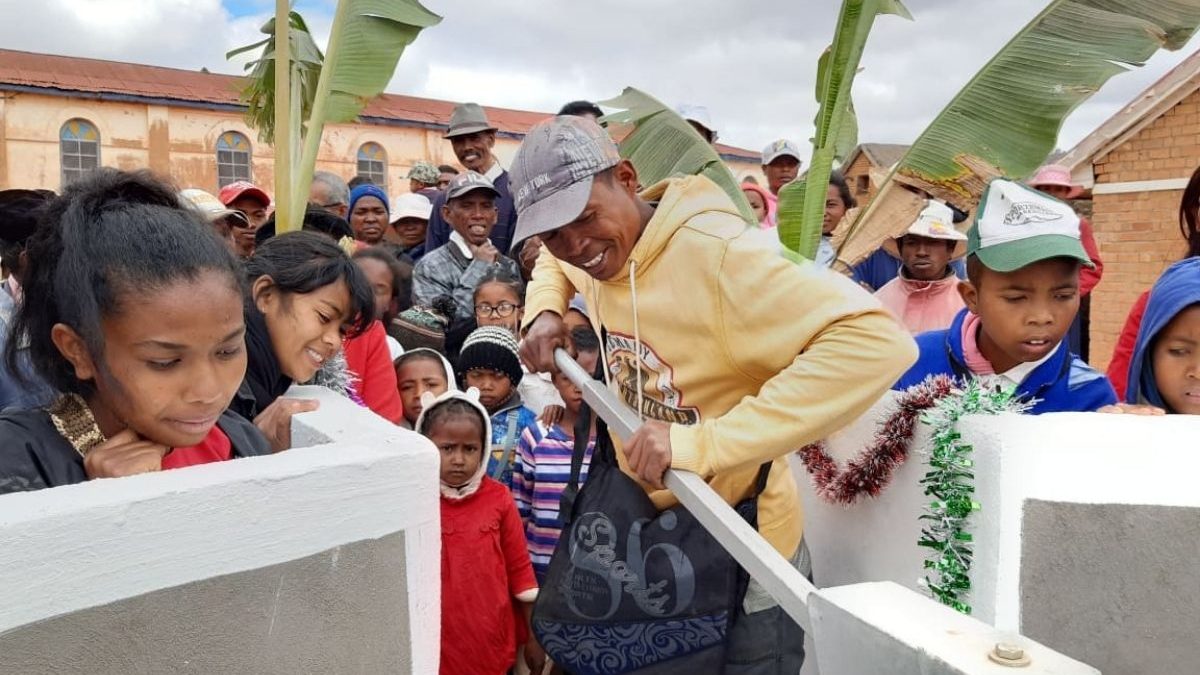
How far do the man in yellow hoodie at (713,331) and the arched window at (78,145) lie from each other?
18911 mm

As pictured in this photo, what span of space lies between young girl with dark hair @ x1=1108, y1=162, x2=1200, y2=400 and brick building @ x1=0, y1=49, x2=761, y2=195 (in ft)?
50.5

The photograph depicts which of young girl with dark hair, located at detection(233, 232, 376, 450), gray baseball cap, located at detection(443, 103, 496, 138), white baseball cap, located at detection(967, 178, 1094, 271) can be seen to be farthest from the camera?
gray baseball cap, located at detection(443, 103, 496, 138)

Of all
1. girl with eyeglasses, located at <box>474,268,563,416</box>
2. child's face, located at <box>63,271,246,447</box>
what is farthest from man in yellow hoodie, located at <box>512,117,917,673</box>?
girl with eyeglasses, located at <box>474,268,563,416</box>

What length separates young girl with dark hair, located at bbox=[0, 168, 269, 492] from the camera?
4.70 feet

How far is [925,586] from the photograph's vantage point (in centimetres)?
186

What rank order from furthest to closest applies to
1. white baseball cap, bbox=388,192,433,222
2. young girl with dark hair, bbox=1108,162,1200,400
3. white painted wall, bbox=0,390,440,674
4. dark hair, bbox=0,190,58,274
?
white baseball cap, bbox=388,192,433,222, young girl with dark hair, bbox=1108,162,1200,400, dark hair, bbox=0,190,58,274, white painted wall, bbox=0,390,440,674

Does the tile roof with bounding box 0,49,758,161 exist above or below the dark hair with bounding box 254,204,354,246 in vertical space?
above

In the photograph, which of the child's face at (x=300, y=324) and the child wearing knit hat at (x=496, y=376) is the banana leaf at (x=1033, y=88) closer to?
the child wearing knit hat at (x=496, y=376)

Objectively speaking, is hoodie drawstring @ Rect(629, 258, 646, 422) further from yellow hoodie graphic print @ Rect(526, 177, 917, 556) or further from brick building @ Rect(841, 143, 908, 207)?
brick building @ Rect(841, 143, 908, 207)

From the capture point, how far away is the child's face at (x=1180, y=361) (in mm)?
2273

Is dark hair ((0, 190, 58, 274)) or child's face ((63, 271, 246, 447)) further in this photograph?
dark hair ((0, 190, 58, 274))

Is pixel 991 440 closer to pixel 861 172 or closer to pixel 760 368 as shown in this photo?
pixel 760 368

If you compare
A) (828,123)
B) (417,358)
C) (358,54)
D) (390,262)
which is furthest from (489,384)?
(828,123)

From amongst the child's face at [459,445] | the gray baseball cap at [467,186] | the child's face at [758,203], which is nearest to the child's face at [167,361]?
the child's face at [459,445]
